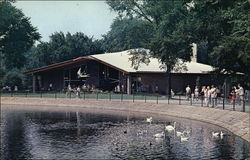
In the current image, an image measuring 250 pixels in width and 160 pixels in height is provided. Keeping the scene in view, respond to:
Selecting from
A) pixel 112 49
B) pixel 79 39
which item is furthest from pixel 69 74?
pixel 112 49

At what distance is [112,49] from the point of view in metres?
118

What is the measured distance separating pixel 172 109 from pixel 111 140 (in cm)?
1988

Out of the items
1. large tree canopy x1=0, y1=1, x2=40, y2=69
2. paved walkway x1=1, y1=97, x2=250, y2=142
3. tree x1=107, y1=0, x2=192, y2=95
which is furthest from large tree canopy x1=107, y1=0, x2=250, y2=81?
large tree canopy x1=0, y1=1, x2=40, y2=69

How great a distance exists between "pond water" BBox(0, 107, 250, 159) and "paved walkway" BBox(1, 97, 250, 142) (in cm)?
111

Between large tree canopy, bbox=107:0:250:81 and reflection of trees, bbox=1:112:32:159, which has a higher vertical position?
large tree canopy, bbox=107:0:250:81

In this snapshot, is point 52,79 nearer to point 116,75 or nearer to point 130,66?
point 116,75

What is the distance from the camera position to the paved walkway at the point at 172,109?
3653 cm

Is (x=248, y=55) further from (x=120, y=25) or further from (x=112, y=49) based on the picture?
(x=120, y=25)

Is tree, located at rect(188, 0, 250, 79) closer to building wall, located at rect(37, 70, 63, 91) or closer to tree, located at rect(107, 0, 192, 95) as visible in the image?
tree, located at rect(107, 0, 192, 95)

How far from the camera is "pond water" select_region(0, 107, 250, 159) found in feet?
85.0

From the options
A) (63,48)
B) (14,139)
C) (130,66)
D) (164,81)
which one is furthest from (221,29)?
(63,48)

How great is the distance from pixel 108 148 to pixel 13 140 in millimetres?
7084

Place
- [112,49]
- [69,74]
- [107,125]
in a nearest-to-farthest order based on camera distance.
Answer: [107,125], [69,74], [112,49]

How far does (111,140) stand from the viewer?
31078 mm
